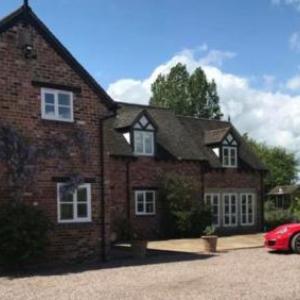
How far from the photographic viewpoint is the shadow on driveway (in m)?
15.3

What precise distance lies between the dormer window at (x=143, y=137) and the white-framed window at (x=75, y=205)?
9.97m

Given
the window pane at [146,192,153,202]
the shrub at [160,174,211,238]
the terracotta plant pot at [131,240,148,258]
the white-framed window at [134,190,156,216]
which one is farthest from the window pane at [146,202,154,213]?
the terracotta plant pot at [131,240,148,258]

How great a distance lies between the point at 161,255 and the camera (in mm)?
19391

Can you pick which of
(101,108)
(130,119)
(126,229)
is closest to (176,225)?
(126,229)

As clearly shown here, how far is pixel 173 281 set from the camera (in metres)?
13.2

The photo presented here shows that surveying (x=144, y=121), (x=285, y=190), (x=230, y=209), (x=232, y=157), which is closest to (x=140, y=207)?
(x=144, y=121)

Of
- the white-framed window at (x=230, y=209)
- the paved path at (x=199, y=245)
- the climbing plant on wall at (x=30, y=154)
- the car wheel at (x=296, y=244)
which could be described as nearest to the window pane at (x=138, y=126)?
the paved path at (x=199, y=245)

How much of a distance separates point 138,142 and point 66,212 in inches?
437

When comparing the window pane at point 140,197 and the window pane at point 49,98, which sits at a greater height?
the window pane at point 49,98

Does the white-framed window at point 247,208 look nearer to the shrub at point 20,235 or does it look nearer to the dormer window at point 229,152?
the dormer window at point 229,152

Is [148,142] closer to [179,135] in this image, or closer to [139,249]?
[179,135]

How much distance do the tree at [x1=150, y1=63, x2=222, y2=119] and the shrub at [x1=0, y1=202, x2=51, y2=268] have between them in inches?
1939

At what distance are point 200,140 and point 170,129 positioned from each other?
7.91 feet

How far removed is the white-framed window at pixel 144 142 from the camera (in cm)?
2850
